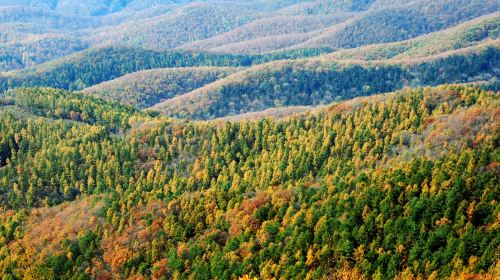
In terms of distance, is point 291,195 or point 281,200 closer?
point 281,200

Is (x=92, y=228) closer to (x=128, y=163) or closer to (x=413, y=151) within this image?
(x=128, y=163)

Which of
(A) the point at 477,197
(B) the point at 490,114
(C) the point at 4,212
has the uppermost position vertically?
(B) the point at 490,114

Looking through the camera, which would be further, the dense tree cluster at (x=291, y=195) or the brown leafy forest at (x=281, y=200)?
the dense tree cluster at (x=291, y=195)

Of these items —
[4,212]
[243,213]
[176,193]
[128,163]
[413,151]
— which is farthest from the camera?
[128,163]

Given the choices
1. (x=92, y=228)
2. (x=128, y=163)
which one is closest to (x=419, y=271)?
(x=92, y=228)

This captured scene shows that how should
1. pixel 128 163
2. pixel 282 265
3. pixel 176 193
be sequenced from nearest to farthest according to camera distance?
1. pixel 282 265
2. pixel 176 193
3. pixel 128 163

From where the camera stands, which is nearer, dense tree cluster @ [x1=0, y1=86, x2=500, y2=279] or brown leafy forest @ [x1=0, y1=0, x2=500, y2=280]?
brown leafy forest @ [x1=0, y1=0, x2=500, y2=280]

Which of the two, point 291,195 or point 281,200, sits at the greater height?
point 281,200

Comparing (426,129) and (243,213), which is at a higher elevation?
(426,129)
